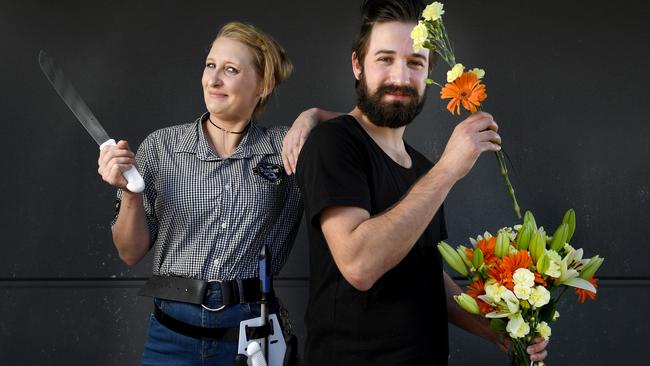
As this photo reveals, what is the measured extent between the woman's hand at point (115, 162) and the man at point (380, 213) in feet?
1.32

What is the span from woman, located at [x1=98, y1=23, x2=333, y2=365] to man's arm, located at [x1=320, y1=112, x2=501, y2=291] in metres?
0.38

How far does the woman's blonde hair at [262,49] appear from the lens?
1850mm

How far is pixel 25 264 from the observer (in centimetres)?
230

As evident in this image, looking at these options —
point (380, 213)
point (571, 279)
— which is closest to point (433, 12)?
point (380, 213)

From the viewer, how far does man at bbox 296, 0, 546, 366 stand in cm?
127

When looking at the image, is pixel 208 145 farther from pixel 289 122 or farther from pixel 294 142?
pixel 289 122

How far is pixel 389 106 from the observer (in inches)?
57.9

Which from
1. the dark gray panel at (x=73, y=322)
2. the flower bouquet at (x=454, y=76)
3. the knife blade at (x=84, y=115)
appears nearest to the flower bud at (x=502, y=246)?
the flower bouquet at (x=454, y=76)

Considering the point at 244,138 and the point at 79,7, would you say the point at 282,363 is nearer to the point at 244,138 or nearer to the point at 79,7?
the point at 244,138

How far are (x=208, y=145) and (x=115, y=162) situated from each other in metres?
0.32

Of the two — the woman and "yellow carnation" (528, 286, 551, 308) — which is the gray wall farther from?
"yellow carnation" (528, 286, 551, 308)

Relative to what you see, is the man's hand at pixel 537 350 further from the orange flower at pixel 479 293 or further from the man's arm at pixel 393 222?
the man's arm at pixel 393 222

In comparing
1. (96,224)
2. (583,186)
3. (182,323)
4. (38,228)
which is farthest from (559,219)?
(38,228)

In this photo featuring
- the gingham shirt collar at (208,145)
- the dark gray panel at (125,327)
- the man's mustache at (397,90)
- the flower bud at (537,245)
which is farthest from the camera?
the dark gray panel at (125,327)
